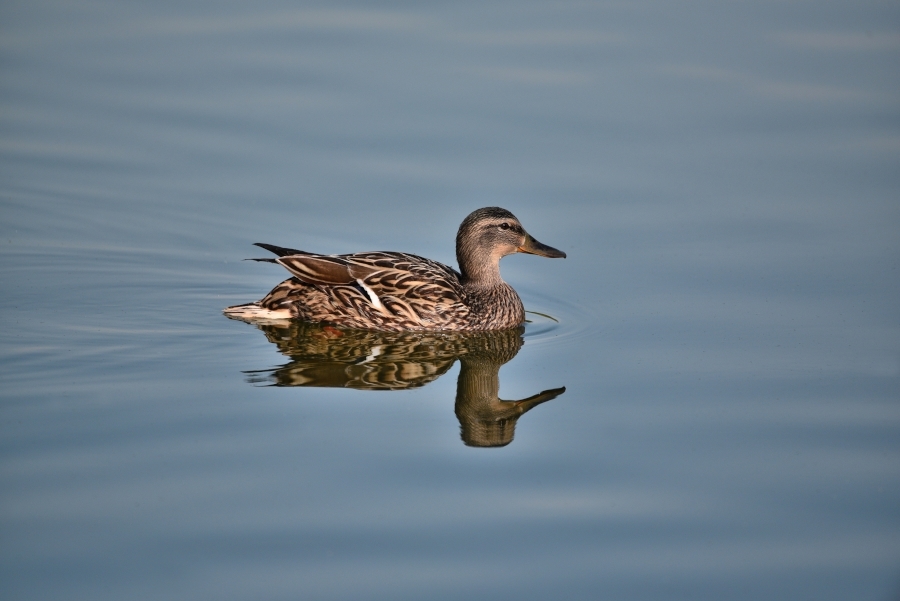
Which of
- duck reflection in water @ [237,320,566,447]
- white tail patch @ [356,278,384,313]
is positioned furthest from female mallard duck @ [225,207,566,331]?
duck reflection in water @ [237,320,566,447]

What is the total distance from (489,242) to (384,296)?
111cm

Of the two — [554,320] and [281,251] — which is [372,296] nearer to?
[281,251]

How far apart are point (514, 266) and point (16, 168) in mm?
5158

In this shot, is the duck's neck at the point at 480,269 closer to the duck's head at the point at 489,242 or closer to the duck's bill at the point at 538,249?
the duck's head at the point at 489,242

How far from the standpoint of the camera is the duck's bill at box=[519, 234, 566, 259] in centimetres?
1102

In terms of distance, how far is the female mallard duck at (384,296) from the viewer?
1062 cm

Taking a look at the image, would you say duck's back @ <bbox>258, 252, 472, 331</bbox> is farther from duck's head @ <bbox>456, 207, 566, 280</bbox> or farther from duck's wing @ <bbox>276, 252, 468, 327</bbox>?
duck's head @ <bbox>456, 207, 566, 280</bbox>

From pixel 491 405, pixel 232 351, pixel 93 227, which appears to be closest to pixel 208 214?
pixel 93 227

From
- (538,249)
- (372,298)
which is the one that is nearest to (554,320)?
(538,249)

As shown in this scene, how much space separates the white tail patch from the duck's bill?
140cm

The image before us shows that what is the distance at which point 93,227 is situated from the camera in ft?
38.4

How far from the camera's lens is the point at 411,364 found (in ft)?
32.2

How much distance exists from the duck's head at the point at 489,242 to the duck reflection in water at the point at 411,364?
0.70m

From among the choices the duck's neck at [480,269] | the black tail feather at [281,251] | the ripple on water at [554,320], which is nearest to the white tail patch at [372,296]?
the black tail feather at [281,251]
